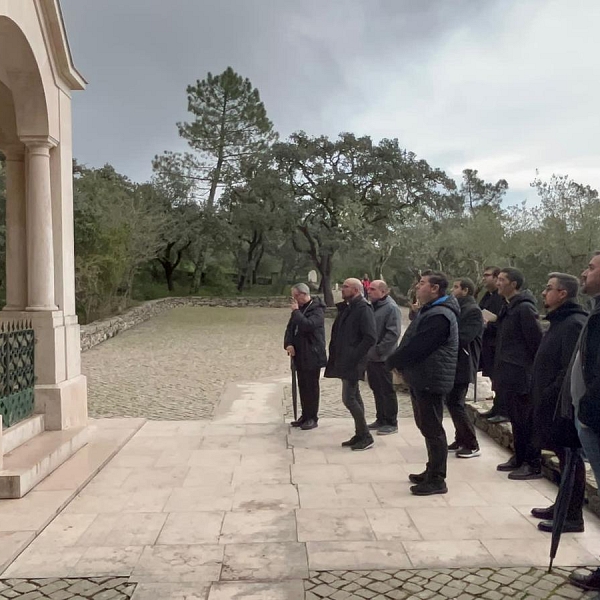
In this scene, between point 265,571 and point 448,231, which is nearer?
point 265,571

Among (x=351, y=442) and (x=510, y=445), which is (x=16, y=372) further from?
(x=510, y=445)

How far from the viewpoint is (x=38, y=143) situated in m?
6.70

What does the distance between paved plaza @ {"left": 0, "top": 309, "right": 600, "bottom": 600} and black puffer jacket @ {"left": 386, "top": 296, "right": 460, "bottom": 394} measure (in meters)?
0.93

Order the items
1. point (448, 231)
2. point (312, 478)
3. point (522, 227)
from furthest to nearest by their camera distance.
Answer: point (448, 231)
point (522, 227)
point (312, 478)

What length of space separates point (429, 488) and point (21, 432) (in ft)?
12.3

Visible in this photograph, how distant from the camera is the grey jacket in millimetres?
7121

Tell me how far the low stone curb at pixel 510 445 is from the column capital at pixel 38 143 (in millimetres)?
5700

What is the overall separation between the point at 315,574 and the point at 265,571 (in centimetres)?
29

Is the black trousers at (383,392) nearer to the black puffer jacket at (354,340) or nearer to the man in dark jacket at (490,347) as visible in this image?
the black puffer jacket at (354,340)

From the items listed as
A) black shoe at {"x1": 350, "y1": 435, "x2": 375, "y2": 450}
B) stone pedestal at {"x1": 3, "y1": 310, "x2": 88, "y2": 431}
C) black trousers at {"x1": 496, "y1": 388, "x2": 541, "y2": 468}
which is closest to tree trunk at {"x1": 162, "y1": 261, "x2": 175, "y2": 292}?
stone pedestal at {"x1": 3, "y1": 310, "x2": 88, "y2": 431}

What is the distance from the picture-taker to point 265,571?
3.65m

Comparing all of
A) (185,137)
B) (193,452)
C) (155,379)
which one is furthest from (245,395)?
(185,137)

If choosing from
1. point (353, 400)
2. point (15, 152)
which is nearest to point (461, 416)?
point (353, 400)

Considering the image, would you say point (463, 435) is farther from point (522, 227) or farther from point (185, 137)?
point (185, 137)
